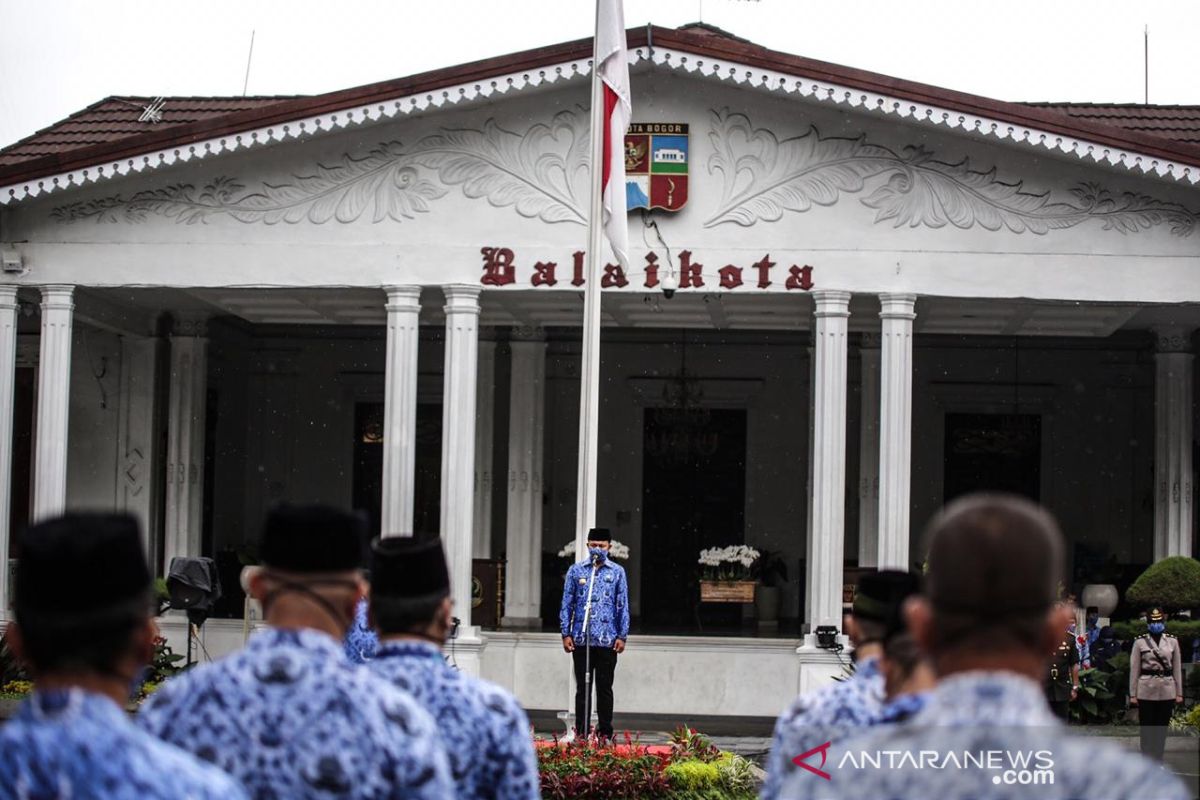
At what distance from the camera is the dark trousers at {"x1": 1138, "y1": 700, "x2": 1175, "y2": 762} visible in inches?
629

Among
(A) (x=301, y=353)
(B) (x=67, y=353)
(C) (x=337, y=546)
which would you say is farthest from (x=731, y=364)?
(C) (x=337, y=546)

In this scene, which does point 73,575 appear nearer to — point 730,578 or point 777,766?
point 777,766

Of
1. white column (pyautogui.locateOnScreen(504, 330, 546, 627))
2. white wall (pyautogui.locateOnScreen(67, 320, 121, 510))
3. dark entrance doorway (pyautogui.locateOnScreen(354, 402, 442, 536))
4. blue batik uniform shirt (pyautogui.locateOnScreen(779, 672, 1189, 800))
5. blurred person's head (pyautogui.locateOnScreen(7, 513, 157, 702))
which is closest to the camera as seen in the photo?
blue batik uniform shirt (pyautogui.locateOnScreen(779, 672, 1189, 800))

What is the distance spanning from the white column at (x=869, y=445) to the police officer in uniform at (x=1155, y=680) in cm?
582

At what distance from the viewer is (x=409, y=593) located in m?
4.63

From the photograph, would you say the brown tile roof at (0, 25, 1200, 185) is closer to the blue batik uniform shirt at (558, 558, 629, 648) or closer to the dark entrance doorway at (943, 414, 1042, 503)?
the blue batik uniform shirt at (558, 558, 629, 648)

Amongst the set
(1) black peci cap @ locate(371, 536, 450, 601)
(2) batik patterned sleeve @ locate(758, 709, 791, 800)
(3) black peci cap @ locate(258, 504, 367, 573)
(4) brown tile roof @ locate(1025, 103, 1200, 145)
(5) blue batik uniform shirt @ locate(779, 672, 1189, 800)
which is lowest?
(2) batik patterned sleeve @ locate(758, 709, 791, 800)

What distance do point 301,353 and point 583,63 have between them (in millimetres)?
10613

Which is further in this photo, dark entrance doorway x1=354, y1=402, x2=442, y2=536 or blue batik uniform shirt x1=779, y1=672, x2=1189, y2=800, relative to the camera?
dark entrance doorway x1=354, y1=402, x2=442, y2=536

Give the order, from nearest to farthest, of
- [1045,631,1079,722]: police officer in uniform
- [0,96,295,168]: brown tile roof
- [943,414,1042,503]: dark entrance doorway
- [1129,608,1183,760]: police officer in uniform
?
[1129,608,1183,760]: police officer in uniform, [1045,631,1079,722]: police officer in uniform, [0,96,295,168]: brown tile roof, [943,414,1042,503]: dark entrance doorway

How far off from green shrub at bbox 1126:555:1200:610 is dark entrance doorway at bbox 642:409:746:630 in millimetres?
7951

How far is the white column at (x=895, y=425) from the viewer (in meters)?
17.7

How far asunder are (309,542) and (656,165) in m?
14.2

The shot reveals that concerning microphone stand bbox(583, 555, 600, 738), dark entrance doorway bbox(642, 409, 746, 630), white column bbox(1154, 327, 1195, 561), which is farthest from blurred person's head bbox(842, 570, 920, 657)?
dark entrance doorway bbox(642, 409, 746, 630)
